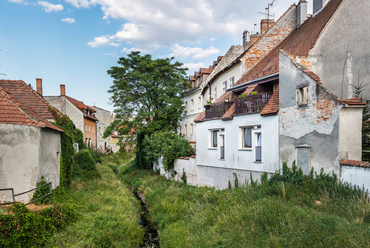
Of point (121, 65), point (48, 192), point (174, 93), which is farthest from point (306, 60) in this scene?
point (121, 65)

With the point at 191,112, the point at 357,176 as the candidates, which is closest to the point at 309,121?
the point at 357,176

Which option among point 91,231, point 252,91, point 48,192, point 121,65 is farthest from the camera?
point 121,65

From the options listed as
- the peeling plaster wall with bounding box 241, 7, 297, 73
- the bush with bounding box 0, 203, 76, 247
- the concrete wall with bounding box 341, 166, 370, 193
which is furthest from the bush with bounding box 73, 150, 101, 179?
the concrete wall with bounding box 341, 166, 370, 193

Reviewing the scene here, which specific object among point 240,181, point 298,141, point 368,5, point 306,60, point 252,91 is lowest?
point 240,181

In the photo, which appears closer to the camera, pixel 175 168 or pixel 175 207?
pixel 175 207

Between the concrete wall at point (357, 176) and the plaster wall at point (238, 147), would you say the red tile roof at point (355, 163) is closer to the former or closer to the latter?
the concrete wall at point (357, 176)

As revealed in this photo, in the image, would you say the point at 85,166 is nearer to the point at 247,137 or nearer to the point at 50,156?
the point at 50,156

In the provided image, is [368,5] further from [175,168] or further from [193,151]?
[175,168]

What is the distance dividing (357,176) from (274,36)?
48.2ft

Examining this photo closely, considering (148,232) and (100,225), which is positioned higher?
(100,225)

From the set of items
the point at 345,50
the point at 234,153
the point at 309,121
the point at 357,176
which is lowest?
the point at 357,176

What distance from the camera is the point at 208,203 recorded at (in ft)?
44.6

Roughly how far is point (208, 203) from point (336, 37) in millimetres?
10907

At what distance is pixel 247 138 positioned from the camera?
15477mm
